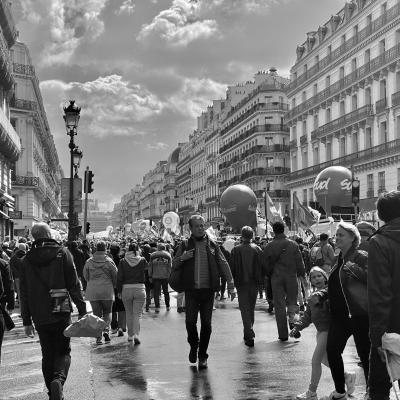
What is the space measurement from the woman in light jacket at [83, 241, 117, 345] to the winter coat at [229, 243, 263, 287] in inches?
81.1

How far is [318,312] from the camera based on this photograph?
281 inches

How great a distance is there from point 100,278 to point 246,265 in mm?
2439

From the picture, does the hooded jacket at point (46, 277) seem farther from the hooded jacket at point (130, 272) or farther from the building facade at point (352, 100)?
the building facade at point (352, 100)

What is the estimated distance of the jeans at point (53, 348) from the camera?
22.2 feet

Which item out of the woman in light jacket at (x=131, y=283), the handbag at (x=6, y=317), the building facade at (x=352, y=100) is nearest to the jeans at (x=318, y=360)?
the handbag at (x=6, y=317)

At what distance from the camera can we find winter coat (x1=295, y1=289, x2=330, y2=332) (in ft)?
23.0

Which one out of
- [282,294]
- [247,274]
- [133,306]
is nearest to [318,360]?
[247,274]

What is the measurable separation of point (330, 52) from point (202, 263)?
47.8 metres

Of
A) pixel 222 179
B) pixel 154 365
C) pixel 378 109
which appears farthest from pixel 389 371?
pixel 222 179

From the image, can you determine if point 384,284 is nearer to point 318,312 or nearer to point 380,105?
point 318,312

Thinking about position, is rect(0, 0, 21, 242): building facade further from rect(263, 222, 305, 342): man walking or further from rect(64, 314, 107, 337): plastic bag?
rect(64, 314, 107, 337): plastic bag

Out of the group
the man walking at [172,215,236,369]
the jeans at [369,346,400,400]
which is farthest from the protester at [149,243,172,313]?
the jeans at [369,346,400,400]

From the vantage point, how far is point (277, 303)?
37.1ft

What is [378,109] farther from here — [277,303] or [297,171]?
[277,303]
